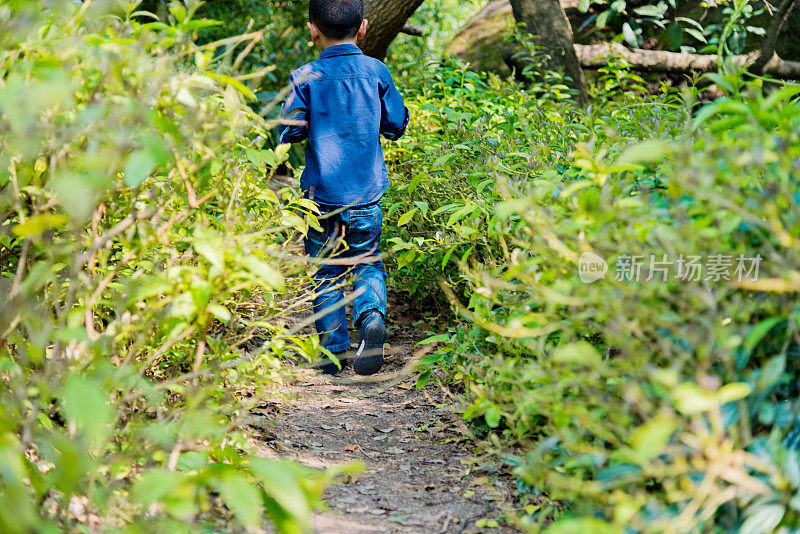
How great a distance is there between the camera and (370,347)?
3.55 m

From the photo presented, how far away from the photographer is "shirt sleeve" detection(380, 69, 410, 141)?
387 centimetres

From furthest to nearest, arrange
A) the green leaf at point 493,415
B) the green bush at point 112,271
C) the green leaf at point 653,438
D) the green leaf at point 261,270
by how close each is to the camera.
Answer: the green leaf at point 493,415
the green leaf at point 261,270
the green bush at point 112,271
the green leaf at point 653,438

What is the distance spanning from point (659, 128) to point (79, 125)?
2359mm

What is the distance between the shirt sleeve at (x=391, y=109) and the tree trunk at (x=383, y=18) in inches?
80.6

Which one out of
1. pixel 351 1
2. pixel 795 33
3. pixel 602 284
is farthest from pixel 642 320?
pixel 795 33

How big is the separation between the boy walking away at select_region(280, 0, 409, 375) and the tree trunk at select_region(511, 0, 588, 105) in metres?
2.62


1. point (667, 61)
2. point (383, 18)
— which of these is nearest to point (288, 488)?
point (383, 18)

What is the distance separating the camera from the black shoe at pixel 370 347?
3.53m

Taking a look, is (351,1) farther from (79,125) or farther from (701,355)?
(701,355)

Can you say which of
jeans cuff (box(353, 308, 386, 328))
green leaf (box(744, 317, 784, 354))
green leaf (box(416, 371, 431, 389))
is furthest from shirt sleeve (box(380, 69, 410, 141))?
green leaf (box(744, 317, 784, 354))

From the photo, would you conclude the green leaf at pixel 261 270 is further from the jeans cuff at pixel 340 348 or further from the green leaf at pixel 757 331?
the jeans cuff at pixel 340 348

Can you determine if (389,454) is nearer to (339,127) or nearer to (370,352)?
(370,352)

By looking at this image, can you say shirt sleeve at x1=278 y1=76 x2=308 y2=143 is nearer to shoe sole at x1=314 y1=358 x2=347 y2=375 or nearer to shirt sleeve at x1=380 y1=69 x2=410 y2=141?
shirt sleeve at x1=380 y1=69 x2=410 y2=141

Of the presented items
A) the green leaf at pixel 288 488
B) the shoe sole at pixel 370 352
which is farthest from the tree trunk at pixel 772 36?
the green leaf at pixel 288 488
